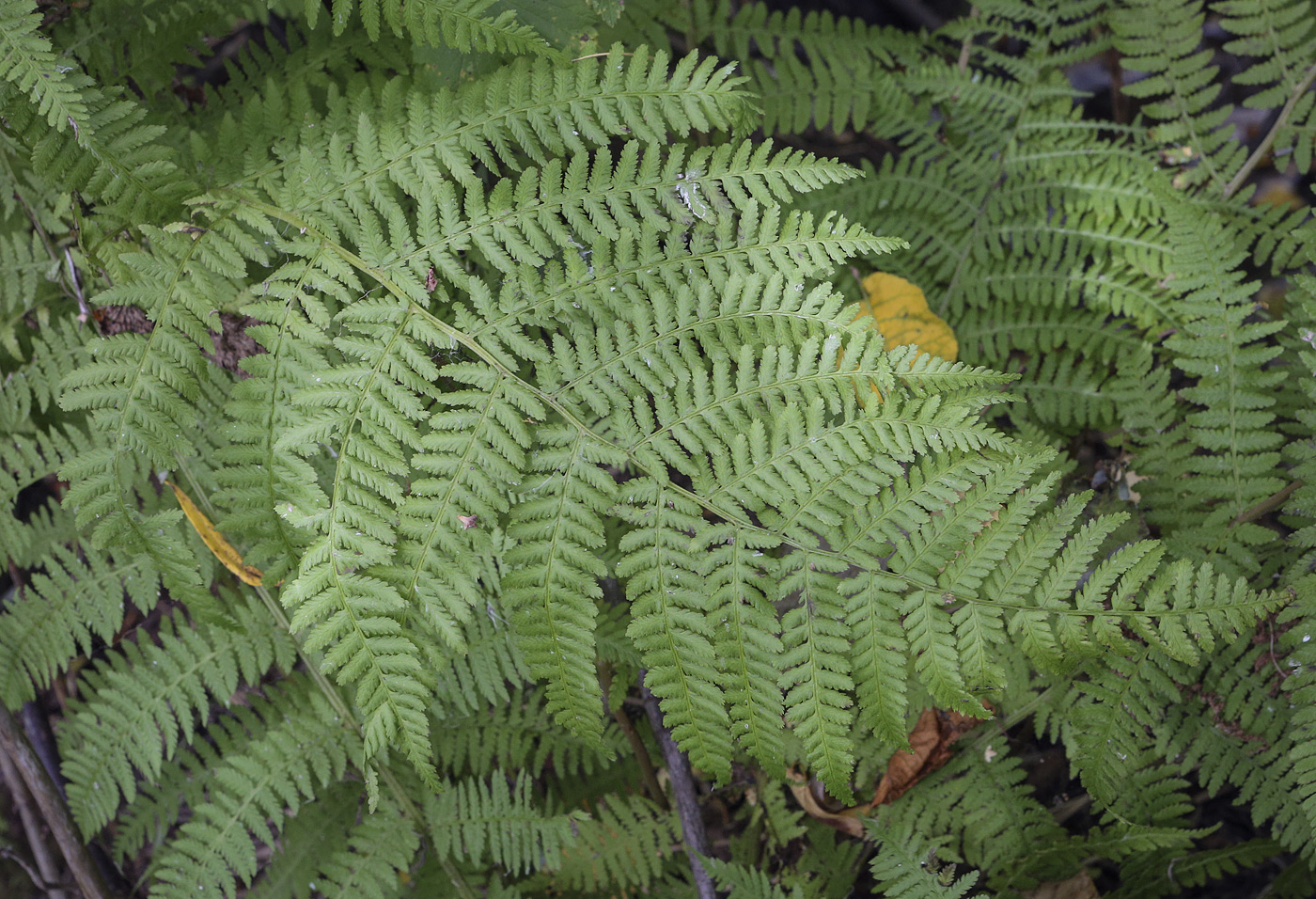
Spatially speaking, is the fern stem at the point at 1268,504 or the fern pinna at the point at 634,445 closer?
the fern pinna at the point at 634,445

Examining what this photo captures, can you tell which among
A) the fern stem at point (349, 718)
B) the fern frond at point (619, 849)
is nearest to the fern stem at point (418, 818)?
the fern stem at point (349, 718)

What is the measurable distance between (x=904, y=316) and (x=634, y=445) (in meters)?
1.53

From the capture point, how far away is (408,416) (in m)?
1.98

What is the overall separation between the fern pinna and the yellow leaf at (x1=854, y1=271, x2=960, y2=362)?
8.9 inches

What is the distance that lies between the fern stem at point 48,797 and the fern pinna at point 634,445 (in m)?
0.13

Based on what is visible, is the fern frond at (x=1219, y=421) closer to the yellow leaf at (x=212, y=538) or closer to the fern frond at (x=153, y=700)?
the yellow leaf at (x=212, y=538)

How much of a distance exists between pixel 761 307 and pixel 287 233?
128 cm

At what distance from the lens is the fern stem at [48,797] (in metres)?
2.91

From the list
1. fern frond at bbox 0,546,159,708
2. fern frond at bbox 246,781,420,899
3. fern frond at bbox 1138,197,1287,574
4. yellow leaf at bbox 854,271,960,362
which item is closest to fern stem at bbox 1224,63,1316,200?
fern frond at bbox 1138,197,1287,574

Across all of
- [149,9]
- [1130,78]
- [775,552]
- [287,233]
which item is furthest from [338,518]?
[1130,78]

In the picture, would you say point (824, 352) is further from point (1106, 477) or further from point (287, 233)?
point (1106, 477)

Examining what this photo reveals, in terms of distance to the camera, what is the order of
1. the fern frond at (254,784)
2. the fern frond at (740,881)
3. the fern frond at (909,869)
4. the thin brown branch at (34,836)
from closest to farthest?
the fern frond at (909,869)
the fern frond at (740,881)
the fern frond at (254,784)
the thin brown branch at (34,836)

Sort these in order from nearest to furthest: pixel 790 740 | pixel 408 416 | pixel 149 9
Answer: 1. pixel 408 416
2. pixel 149 9
3. pixel 790 740

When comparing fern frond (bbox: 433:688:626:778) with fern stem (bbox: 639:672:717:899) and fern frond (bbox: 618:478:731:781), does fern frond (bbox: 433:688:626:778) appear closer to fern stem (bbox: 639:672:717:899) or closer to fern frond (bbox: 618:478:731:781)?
fern stem (bbox: 639:672:717:899)
